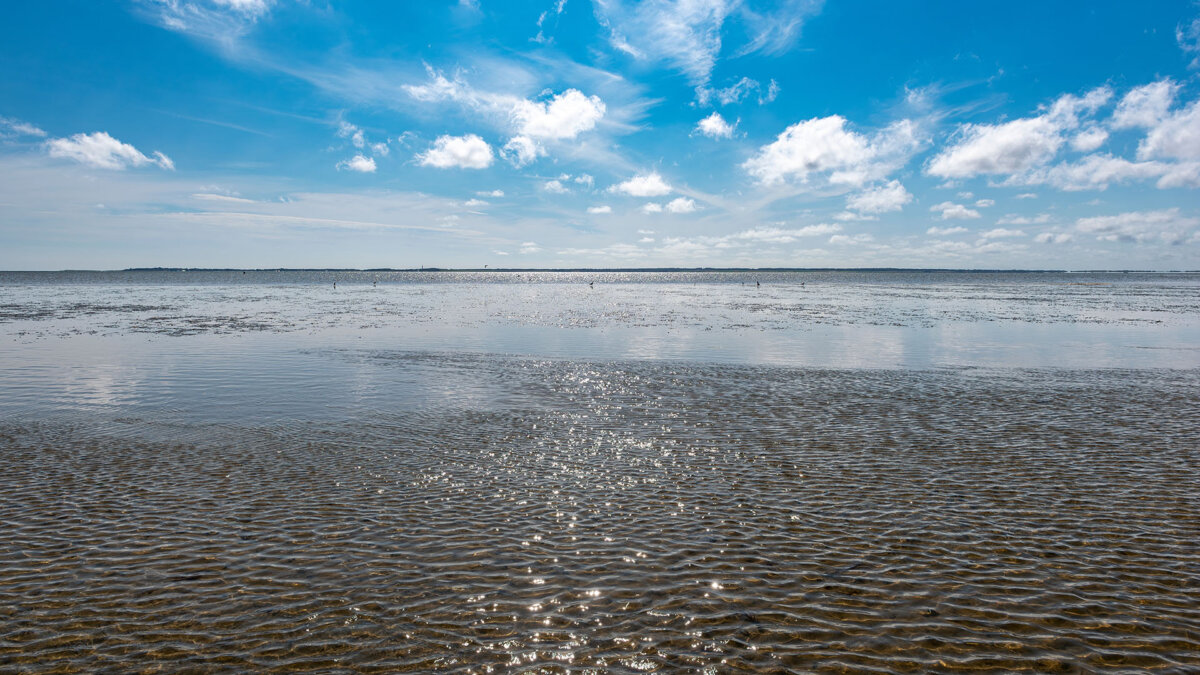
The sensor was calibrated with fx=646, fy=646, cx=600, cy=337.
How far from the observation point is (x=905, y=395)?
26906mm

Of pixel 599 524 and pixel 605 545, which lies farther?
pixel 599 524

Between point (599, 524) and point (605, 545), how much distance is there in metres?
1.04

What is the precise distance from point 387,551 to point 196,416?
15.2 metres

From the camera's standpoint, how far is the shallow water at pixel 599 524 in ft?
30.3

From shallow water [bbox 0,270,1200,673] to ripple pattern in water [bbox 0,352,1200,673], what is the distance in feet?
0.21

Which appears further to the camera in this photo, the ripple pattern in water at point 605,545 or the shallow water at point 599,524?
the shallow water at point 599,524

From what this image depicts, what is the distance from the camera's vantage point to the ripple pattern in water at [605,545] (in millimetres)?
9141

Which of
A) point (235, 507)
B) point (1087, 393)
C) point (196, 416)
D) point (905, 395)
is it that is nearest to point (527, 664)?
point (235, 507)

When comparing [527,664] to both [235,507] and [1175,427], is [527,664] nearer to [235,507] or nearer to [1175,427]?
[235,507]

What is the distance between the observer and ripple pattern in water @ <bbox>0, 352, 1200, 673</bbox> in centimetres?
914

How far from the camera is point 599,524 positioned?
13.4 meters

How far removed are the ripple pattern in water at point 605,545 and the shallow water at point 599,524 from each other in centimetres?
7

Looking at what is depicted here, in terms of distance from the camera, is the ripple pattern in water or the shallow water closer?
the ripple pattern in water

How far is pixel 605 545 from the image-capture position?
40.7 feet
